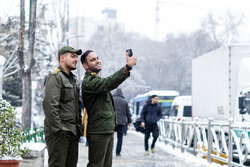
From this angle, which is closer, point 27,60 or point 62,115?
point 62,115

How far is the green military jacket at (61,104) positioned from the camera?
5434 millimetres

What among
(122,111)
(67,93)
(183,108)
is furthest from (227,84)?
(183,108)

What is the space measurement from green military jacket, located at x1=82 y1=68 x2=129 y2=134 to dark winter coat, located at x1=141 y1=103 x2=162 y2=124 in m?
8.70

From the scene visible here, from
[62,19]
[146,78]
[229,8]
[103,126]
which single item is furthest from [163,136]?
[146,78]

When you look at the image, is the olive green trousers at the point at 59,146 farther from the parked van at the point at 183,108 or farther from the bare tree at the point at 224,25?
the bare tree at the point at 224,25

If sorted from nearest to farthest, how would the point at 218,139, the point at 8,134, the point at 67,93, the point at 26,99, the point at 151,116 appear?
the point at 67,93, the point at 8,134, the point at 218,139, the point at 151,116, the point at 26,99

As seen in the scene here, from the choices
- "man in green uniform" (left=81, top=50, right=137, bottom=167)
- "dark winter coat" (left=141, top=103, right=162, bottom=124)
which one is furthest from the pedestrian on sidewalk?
"man in green uniform" (left=81, top=50, right=137, bottom=167)

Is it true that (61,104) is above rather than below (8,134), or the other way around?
above

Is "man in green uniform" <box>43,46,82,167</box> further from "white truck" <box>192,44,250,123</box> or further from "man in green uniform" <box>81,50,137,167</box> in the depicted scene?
"white truck" <box>192,44,250,123</box>

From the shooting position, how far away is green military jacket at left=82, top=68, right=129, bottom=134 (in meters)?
5.76

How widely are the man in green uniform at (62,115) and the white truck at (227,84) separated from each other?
8.51 m

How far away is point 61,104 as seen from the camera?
560 cm

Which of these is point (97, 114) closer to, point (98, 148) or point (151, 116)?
point (98, 148)

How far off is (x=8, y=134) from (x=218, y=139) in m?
6.54
